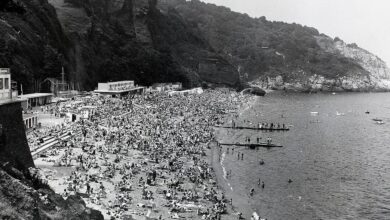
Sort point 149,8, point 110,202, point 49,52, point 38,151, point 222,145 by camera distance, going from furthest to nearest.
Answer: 1. point 149,8
2. point 49,52
3. point 222,145
4. point 38,151
5. point 110,202

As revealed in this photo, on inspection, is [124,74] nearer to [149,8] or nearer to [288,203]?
[149,8]

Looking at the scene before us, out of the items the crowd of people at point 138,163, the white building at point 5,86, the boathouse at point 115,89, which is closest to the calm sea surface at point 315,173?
the crowd of people at point 138,163

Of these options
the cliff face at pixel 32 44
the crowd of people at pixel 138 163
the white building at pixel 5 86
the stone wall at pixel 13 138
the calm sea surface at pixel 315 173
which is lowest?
the calm sea surface at pixel 315 173

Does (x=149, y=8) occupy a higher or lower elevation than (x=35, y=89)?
higher

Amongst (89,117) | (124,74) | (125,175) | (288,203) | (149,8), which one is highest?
(149,8)

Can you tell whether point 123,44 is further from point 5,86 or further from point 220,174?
point 5,86

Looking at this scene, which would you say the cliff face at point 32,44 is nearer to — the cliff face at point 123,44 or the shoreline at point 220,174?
the cliff face at point 123,44

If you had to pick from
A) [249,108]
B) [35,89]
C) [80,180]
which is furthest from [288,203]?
[249,108]
